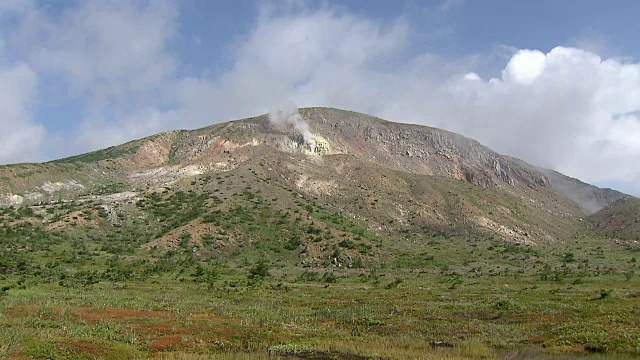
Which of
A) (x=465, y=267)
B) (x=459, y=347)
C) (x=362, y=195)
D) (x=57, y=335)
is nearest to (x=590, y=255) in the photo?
(x=465, y=267)

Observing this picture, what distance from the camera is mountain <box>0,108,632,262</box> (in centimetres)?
9706

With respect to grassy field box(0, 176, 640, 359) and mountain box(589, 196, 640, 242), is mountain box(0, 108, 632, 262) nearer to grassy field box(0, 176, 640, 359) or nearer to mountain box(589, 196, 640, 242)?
grassy field box(0, 176, 640, 359)

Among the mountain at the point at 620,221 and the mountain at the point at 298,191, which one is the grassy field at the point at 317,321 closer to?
the mountain at the point at 298,191

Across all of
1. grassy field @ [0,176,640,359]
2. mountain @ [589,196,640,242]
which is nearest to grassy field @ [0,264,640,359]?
grassy field @ [0,176,640,359]

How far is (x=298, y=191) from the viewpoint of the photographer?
125250 millimetres

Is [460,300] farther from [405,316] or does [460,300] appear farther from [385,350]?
[385,350]

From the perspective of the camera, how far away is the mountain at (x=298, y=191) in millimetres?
97062

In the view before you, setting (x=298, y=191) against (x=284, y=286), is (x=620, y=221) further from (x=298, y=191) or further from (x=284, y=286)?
(x=284, y=286)

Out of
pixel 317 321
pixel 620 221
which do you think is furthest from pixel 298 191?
pixel 620 221

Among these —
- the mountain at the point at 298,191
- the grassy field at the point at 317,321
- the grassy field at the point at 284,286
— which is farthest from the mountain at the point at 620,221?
the grassy field at the point at 317,321

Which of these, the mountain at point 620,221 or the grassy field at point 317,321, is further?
the mountain at point 620,221

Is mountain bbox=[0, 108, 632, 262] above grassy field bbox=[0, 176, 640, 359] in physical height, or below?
above

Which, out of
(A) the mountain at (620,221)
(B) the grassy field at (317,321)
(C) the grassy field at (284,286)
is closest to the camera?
(B) the grassy field at (317,321)

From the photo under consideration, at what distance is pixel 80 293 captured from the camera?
49.2 metres
